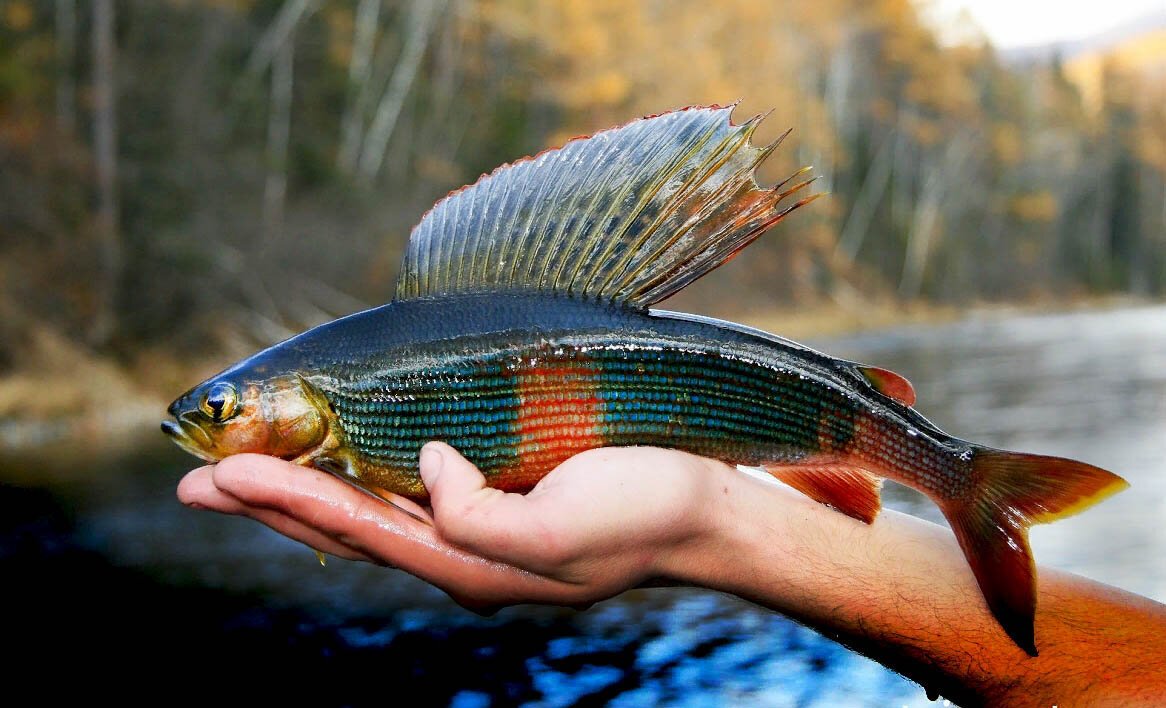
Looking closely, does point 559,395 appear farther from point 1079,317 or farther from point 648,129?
point 1079,317

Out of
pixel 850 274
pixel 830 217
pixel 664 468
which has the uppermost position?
pixel 830 217

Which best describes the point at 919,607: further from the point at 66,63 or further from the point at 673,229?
the point at 66,63

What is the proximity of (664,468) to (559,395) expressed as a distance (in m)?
0.31

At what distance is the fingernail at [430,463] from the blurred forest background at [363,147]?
7483mm

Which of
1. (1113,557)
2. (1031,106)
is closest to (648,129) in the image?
(1113,557)

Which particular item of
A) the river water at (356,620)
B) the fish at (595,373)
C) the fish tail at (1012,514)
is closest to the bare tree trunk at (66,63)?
the river water at (356,620)

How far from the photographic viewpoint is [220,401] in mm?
2596

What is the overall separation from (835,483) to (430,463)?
98 centimetres

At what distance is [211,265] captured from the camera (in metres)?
21.5

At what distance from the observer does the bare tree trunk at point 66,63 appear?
21953 millimetres

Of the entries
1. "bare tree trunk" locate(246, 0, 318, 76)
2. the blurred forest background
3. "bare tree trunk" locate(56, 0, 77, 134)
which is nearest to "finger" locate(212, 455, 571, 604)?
the blurred forest background

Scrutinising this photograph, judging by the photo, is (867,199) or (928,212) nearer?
(867,199)

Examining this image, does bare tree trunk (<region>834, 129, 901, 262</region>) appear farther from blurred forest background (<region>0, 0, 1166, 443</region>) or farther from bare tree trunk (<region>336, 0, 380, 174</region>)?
bare tree trunk (<region>336, 0, 380, 174</region>)

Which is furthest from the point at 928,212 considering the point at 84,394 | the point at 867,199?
the point at 84,394
